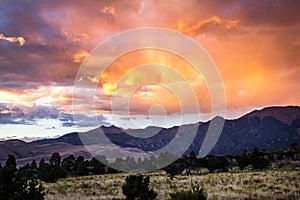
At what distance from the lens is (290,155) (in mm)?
61875

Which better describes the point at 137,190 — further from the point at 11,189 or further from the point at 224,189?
the point at 224,189

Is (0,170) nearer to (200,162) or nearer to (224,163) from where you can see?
(224,163)

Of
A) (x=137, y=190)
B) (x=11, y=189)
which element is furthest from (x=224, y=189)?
(x=11, y=189)

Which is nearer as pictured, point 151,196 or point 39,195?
point 39,195

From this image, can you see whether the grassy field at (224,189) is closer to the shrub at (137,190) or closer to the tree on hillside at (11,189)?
the shrub at (137,190)

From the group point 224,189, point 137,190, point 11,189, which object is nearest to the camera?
point 11,189

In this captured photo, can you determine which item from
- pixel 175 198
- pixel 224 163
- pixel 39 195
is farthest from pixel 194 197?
pixel 224 163

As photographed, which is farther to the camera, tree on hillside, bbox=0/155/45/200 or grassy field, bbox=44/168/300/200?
grassy field, bbox=44/168/300/200

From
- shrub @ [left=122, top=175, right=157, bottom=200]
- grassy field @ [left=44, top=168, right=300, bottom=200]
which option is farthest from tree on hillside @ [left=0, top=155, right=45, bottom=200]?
grassy field @ [left=44, top=168, right=300, bottom=200]

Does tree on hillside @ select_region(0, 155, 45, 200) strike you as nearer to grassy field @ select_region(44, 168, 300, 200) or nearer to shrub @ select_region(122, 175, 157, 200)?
shrub @ select_region(122, 175, 157, 200)

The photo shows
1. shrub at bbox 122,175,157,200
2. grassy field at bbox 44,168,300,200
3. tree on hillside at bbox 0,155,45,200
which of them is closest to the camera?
tree on hillside at bbox 0,155,45,200

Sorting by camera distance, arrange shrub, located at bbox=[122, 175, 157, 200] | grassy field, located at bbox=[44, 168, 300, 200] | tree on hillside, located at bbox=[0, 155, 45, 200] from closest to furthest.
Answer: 1. tree on hillside, located at bbox=[0, 155, 45, 200]
2. shrub, located at bbox=[122, 175, 157, 200]
3. grassy field, located at bbox=[44, 168, 300, 200]

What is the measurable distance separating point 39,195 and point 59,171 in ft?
120

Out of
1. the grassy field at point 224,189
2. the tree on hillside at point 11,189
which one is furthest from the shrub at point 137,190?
the tree on hillside at point 11,189
